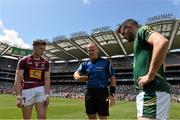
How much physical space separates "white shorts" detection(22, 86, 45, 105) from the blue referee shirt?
1.13 meters

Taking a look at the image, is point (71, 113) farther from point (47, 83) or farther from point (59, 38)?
point (59, 38)

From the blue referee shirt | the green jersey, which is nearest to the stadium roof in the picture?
the blue referee shirt

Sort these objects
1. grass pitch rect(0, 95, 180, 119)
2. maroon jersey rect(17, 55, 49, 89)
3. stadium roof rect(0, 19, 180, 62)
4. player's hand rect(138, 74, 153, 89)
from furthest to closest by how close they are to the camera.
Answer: stadium roof rect(0, 19, 180, 62), grass pitch rect(0, 95, 180, 119), maroon jersey rect(17, 55, 49, 89), player's hand rect(138, 74, 153, 89)

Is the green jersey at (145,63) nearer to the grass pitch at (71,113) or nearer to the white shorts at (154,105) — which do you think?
the white shorts at (154,105)

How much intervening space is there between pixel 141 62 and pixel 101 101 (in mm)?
4154

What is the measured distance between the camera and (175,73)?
84438 mm

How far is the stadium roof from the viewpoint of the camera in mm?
66863

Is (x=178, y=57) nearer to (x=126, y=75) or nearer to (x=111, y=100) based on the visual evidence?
(x=126, y=75)

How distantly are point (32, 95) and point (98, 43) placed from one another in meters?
73.0

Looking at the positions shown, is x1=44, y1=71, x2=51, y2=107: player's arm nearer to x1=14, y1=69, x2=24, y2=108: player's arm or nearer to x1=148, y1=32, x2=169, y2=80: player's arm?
x1=14, y1=69, x2=24, y2=108: player's arm

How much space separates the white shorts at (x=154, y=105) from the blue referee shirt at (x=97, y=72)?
4096 millimetres

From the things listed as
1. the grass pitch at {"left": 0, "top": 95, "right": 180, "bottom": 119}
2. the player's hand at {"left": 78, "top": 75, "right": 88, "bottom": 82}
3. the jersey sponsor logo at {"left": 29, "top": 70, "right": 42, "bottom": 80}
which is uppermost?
the jersey sponsor logo at {"left": 29, "top": 70, "right": 42, "bottom": 80}

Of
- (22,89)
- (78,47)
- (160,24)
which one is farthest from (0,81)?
(22,89)

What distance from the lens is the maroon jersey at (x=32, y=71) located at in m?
8.62
